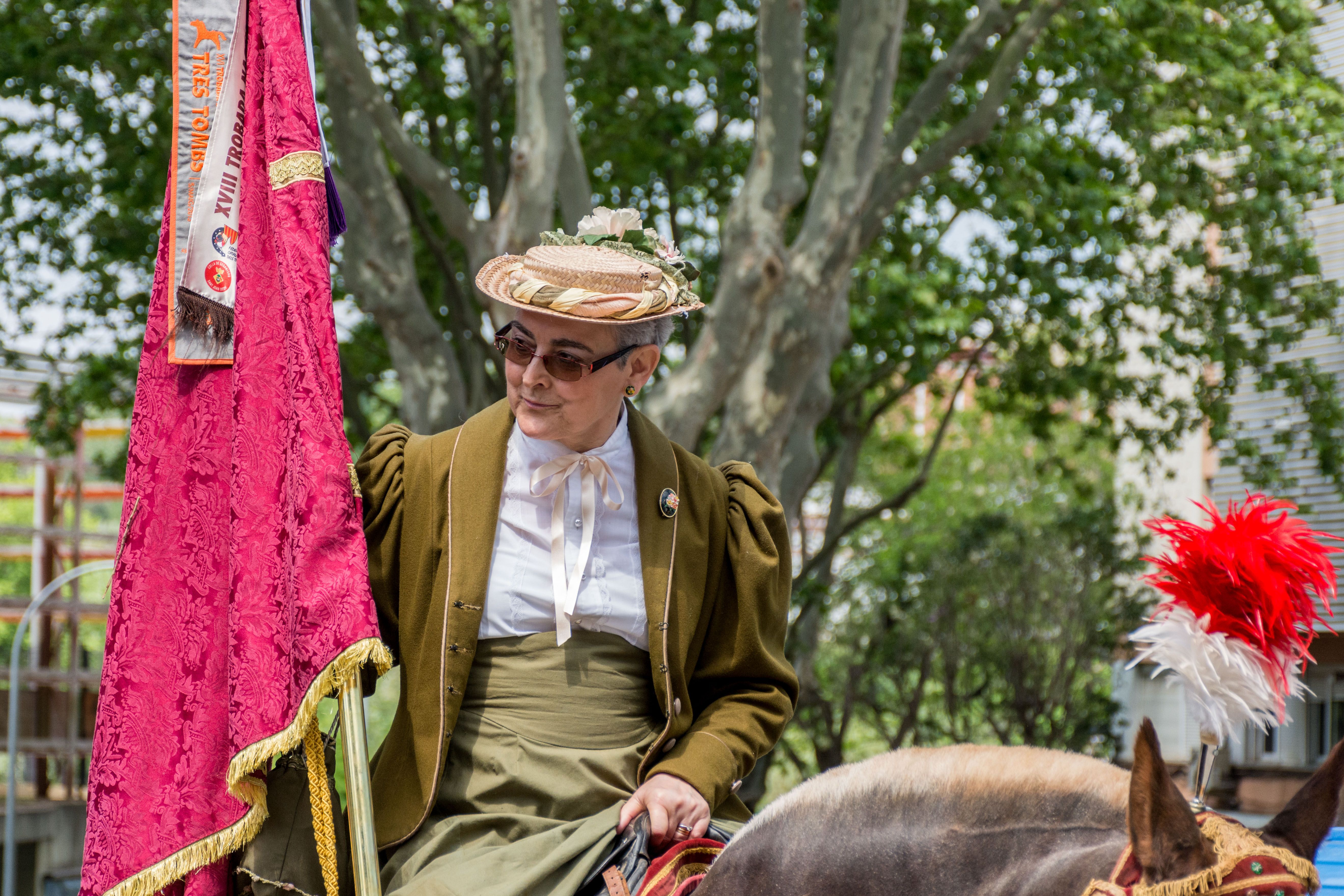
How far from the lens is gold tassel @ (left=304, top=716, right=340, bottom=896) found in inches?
96.9

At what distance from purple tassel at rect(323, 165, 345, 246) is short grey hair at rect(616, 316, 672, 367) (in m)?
0.64

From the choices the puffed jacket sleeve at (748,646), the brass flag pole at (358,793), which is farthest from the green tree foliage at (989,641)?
the brass flag pole at (358,793)

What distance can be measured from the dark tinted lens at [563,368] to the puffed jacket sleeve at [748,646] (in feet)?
1.74

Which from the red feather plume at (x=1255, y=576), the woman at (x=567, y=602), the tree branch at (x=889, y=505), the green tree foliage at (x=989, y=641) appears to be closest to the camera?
the red feather plume at (x=1255, y=576)

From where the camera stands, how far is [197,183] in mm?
2701

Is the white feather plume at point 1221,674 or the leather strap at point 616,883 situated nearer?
the white feather plume at point 1221,674

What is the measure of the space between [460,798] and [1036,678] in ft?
43.1

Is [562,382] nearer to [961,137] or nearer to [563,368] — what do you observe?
[563,368]

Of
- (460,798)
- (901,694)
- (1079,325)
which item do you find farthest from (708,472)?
(901,694)

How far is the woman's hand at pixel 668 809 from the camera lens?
2527 millimetres

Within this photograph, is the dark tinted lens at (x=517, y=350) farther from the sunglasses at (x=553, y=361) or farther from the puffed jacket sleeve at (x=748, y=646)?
the puffed jacket sleeve at (x=748, y=646)

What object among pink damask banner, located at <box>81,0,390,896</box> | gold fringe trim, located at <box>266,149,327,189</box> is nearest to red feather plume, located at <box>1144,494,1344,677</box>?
pink damask banner, located at <box>81,0,390,896</box>

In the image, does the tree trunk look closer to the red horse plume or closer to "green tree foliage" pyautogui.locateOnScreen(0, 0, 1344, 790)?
"green tree foliage" pyautogui.locateOnScreen(0, 0, 1344, 790)

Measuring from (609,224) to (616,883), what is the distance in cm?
144
